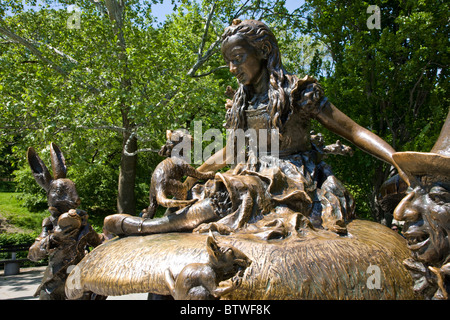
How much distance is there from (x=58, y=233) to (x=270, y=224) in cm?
258

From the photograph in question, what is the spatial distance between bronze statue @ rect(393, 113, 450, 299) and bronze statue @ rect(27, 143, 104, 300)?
3109mm

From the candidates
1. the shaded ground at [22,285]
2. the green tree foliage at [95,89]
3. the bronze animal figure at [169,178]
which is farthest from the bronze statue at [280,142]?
the green tree foliage at [95,89]

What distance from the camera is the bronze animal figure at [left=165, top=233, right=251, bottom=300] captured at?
2.14 meters

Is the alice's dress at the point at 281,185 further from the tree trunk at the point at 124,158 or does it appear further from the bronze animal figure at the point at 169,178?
the tree trunk at the point at 124,158

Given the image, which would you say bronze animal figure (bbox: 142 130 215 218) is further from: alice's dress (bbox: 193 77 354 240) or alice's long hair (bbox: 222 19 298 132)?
alice's long hair (bbox: 222 19 298 132)

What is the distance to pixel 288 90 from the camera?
3373 millimetres

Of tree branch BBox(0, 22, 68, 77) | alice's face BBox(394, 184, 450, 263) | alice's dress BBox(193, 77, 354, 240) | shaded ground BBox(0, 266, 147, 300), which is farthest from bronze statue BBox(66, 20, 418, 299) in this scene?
tree branch BBox(0, 22, 68, 77)

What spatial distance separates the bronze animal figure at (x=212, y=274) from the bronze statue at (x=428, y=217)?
937 millimetres

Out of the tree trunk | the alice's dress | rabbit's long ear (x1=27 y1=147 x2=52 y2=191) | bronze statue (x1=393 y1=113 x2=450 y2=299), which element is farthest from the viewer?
the tree trunk

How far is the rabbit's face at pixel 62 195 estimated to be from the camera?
4.40m

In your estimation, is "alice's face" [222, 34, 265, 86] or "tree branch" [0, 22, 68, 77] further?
"tree branch" [0, 22, 68, 77]

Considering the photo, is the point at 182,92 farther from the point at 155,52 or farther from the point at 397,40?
the point at 397,40

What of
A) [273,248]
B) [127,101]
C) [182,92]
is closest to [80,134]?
[127,101]

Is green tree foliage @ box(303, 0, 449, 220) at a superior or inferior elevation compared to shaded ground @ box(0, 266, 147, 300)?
superior
